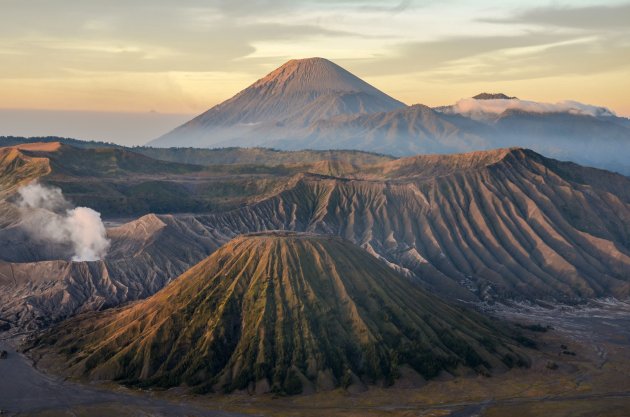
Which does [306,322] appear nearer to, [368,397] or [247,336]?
[247,336]

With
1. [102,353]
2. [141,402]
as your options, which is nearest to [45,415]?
[141,402]

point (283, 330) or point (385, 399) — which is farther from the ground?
point (283, 330)

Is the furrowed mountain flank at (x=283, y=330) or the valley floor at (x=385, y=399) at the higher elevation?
the furrowed mountain flank at (x=283, y=330)

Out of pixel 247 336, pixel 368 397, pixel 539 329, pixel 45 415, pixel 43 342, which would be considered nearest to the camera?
pixel 45 415

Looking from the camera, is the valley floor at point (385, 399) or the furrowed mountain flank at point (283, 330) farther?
the furrowed mountain flank at point (283, 330)
